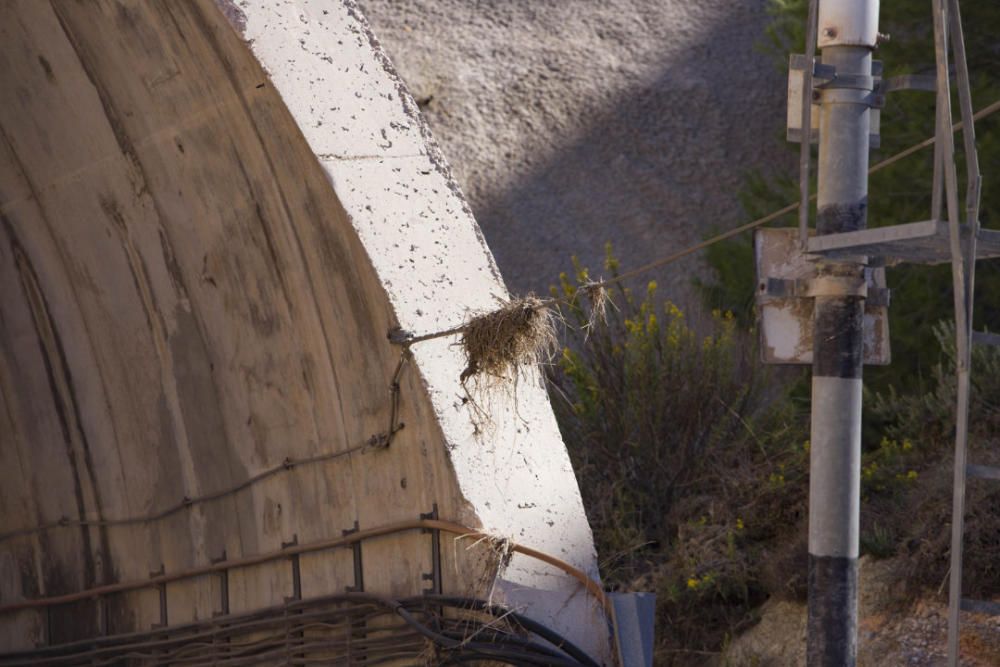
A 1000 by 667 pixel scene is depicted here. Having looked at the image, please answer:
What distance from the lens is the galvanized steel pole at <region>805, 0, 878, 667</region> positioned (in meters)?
3.49

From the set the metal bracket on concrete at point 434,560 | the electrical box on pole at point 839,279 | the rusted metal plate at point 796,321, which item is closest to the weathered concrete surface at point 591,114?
the metal bracket on concrete at point 434,560

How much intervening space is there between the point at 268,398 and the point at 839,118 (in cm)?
225

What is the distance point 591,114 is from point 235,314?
33.6ft

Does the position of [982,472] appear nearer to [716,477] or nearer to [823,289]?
[823,289]

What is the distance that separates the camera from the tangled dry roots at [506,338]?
3867 mm

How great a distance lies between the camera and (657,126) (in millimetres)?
14398

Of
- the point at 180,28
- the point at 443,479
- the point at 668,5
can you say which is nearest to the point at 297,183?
the point at 180,28

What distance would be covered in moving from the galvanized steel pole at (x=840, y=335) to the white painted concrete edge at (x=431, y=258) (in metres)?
0.83

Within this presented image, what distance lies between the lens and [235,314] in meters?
4.68

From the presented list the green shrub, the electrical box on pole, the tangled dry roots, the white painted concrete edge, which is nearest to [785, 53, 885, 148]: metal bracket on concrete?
the electrical box on pole

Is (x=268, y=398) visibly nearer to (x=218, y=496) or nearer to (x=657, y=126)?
(x=218, y=496)

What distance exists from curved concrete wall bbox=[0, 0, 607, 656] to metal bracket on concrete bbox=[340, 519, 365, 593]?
4 cm

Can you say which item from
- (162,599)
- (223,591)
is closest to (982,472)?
(223,591)

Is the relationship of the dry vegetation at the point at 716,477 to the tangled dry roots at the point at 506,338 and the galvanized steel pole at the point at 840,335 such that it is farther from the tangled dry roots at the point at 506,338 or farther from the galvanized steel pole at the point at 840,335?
the galvanized steel pole at the point at 840,335
